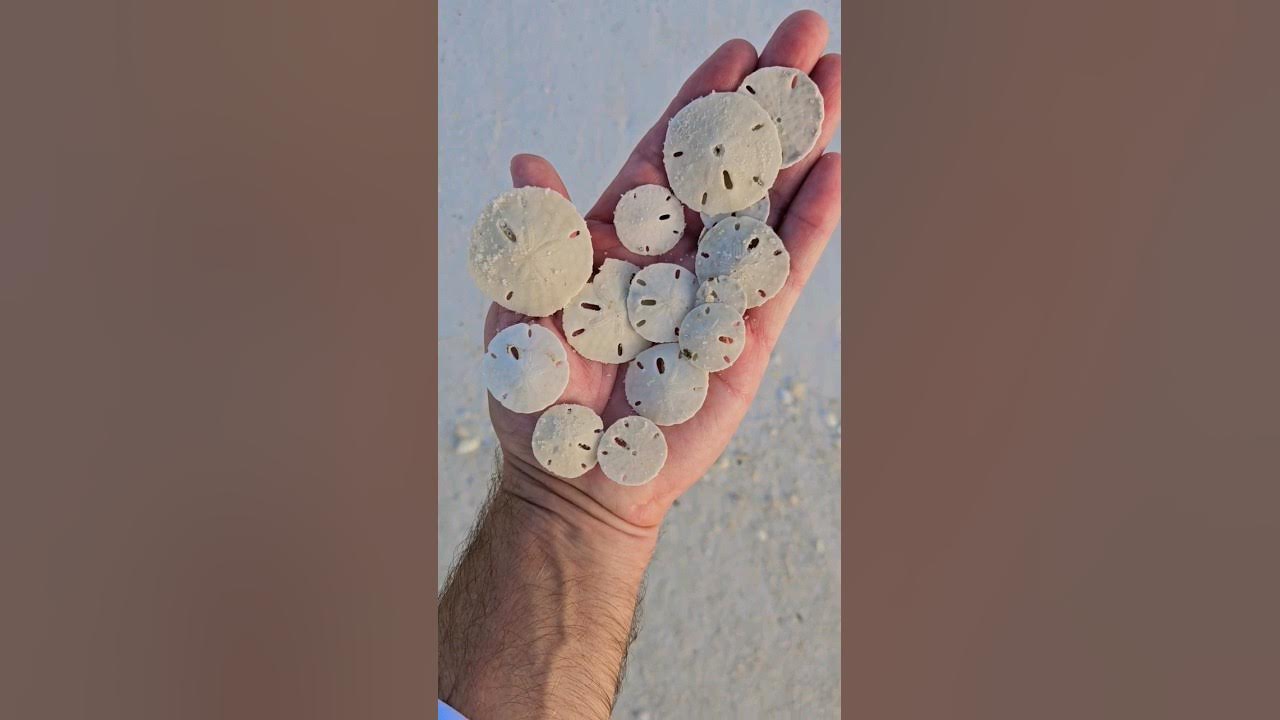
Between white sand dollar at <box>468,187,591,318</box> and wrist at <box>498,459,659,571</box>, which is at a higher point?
white sand dollar at <box>468,187,591,318</box>

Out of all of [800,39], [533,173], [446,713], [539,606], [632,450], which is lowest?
[446,713]

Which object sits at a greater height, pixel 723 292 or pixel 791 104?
pixel 791 104

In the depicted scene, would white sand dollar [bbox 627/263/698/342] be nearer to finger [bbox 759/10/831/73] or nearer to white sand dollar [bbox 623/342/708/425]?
white sand dollar [bbox 623/342/708/425]

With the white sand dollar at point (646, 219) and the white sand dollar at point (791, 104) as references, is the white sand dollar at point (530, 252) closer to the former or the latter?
the white sand dollar at point (646, 219)

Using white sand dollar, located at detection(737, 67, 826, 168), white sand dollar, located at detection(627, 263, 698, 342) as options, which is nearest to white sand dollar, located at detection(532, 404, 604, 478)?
white sand dollar, located at detection(627, 263, 698, 342)

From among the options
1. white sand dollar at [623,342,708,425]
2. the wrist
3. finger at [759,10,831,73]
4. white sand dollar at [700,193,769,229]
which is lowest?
the wrist

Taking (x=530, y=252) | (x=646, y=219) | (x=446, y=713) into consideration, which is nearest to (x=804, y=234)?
(x=646, y=219)

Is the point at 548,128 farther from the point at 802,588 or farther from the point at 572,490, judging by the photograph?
the point at 802,588

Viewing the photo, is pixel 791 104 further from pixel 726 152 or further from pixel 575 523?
pixel 575 523
